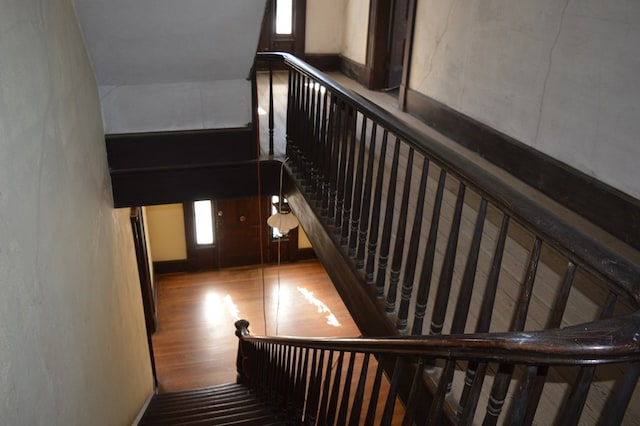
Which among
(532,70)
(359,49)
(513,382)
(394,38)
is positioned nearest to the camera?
(513,382)

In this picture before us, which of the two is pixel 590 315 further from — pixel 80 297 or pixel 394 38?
pixel 394 38

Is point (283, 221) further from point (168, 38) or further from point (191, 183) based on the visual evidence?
point (168, 38)

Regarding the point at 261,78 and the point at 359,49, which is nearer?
the point at 359,49

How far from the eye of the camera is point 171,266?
901cm

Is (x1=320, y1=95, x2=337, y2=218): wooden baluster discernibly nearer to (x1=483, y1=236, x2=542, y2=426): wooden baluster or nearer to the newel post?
(x1=483, y1=236, x2=542, y2=426): wooden baluster

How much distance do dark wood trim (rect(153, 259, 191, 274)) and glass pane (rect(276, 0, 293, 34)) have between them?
168 inches

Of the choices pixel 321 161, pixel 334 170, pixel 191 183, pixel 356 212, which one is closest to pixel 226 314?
pixel 191 183

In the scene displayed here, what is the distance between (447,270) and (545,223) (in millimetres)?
584

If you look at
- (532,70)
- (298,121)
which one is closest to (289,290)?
(298,121)

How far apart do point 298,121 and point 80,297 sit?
2139 mm

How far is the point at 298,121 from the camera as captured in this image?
13.4ft

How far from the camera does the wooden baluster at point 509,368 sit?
1.31 m

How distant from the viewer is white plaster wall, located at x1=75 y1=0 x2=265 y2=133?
3.12 meters

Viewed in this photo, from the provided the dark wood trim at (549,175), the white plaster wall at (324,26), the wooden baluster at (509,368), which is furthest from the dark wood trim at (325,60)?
the wooden baluster at (509,368)
